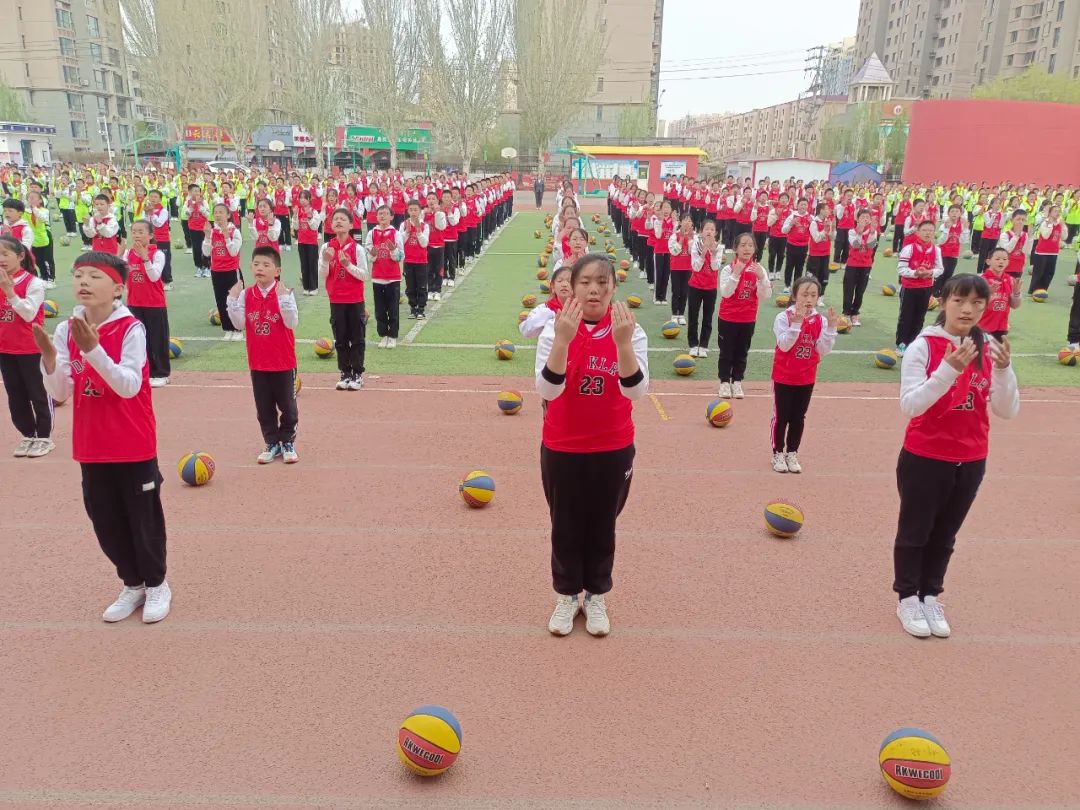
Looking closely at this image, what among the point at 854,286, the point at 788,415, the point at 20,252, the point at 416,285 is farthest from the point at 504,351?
the point at 854,286

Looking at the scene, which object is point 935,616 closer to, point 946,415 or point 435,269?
point 946,415

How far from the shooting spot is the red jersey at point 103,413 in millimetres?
4203

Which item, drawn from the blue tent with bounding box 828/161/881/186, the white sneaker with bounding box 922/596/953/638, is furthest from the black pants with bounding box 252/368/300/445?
the blue tent with bounding box 828/161/881/186

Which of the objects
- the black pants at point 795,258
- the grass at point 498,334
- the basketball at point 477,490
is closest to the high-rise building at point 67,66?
the grass at point 498,334

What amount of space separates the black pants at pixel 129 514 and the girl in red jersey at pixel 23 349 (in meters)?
2.61

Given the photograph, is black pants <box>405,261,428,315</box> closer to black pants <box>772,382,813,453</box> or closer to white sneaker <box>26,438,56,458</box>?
white sneaker <box>26,438,56,458</box>

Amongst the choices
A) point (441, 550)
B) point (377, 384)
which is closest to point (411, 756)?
point (441, 550)

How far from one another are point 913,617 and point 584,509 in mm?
2233

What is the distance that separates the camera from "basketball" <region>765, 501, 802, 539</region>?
5809mm

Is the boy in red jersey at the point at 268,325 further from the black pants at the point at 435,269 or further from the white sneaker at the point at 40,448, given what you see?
Answer: the black pants at the point at 435,269

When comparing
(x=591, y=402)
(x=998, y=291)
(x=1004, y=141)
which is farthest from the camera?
(x=1004, y=141)

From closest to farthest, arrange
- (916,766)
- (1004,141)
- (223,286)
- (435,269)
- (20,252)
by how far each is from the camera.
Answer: (916,766) < (20,252) < (223,286) < (435,269) < (1004,141)

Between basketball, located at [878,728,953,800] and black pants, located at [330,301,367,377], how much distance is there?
303 inches

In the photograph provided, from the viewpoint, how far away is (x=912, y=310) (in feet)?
37.7
